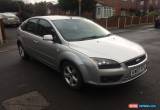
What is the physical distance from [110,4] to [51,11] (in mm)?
10148

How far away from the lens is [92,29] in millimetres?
5328

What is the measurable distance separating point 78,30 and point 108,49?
1.22m

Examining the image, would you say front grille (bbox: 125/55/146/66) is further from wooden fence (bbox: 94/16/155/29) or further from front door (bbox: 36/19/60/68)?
wooden fence (bbox: 94/16/155/29)

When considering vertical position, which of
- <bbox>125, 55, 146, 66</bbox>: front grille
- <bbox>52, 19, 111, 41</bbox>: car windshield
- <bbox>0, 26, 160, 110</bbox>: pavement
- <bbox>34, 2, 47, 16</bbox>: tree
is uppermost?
<bbox>34, 2, 47, 16</bbox>: tree

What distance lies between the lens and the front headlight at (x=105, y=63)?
3.83m

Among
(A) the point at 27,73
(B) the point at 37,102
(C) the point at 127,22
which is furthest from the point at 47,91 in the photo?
(C) the point at 127,22

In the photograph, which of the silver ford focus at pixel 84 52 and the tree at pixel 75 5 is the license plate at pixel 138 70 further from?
the tree at pixel 75 5

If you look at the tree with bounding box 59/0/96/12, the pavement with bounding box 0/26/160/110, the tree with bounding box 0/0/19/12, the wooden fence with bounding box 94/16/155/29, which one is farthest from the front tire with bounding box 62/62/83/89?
the tree with bounding box 0/0/19/12

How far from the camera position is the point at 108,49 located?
4.15 meters

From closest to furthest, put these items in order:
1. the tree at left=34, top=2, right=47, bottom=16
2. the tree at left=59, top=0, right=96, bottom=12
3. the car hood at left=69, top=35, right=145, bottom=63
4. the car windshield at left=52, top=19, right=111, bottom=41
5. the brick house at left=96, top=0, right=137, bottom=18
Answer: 1. the car hood at left=69, top=35, right=145, bottom=63
2. the car windshield at left=52, top=19, right=111, bottom=41
3. the tree at left=59, top=0, right=96, bottom=12
4. the tree at left=34, top=2, right=47, bottom=16
5. the brick house at left=96, top=0, right=137, bottom=18

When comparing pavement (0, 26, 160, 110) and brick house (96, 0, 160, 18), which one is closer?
pavement (0, 26, 160, 110)

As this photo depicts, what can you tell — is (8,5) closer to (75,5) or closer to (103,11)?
(75,5)

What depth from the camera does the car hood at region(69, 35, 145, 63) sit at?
12.9 feet

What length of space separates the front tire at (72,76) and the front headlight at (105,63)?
0.50 m
